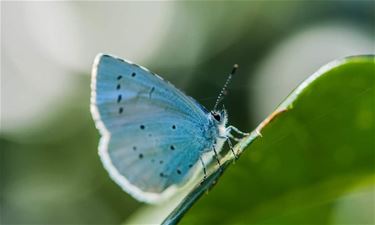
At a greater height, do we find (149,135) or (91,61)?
(91,61)

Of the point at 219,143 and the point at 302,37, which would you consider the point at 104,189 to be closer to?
the point at 302,37

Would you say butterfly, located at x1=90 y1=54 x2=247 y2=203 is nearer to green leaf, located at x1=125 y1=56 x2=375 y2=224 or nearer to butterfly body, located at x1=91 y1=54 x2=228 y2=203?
→ butterfly body, located at x1=91 y1=54 x2=228 y2=203

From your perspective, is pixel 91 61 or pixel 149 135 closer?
pixel 149 135

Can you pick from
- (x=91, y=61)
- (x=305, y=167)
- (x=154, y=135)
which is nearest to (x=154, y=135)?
(x=154, y=135)

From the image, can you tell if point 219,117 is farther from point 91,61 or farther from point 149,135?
point 91,61

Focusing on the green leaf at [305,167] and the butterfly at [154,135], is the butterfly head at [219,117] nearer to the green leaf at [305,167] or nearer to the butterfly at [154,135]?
the butterfly at [154,135]

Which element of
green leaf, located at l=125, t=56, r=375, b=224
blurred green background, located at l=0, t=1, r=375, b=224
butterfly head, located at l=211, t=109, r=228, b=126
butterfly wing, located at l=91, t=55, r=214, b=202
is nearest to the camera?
green leaf, located at l=125, t=56, r=375, b=224

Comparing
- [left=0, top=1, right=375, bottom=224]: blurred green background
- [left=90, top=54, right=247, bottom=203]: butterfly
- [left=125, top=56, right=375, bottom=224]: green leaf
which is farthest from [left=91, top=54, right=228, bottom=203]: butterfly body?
[left=0, top=1, right=375, bottom=224]: blurred green background

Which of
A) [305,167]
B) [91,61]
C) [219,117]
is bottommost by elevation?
[305,167]
